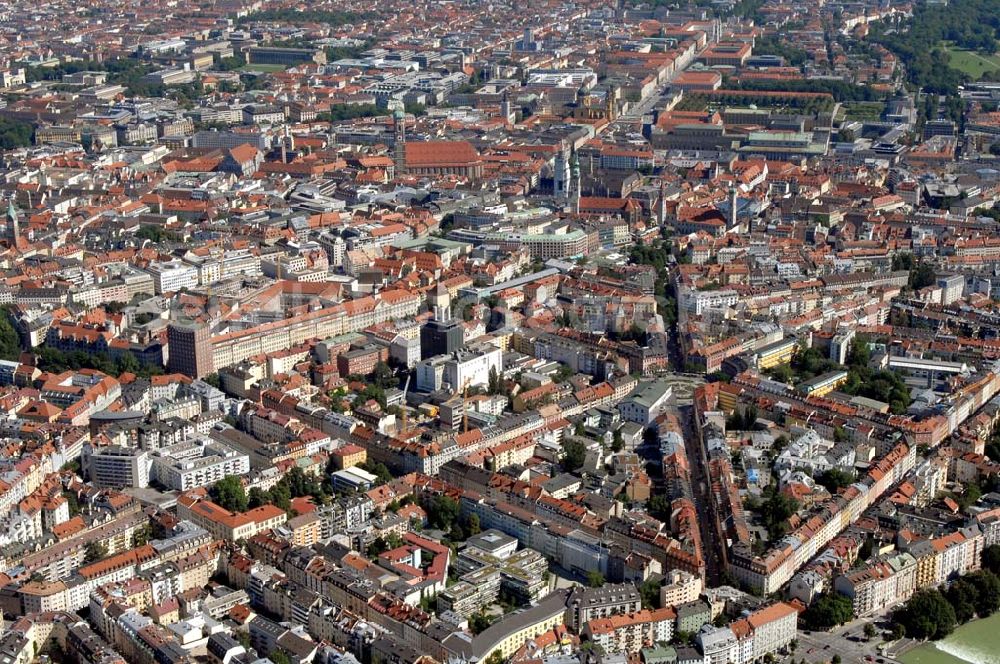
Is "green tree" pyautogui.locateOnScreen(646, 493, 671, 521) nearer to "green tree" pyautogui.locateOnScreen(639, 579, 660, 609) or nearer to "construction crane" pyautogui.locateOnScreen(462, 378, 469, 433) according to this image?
"green tree" pyautogui.locateOnScreen(639, 579, 660, 609)

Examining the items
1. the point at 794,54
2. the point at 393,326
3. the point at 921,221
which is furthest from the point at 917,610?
the point at 794,54

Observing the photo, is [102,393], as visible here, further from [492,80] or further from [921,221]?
[492,80]

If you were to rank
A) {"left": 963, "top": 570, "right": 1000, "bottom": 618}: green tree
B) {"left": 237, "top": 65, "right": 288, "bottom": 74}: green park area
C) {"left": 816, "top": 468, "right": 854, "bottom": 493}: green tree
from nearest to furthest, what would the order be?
{"left": 963, "top": 570, "right": 1000, "bottom": 618}: green tree < {"left": 816, "top": 468, "right": 854, "bottom": 493}: green tree < {"left": 237, "top": 65, "right": 288, "bottom": 74}: green park area

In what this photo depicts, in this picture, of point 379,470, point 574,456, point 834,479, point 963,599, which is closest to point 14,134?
point 379,470

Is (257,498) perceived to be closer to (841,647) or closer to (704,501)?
(704,501)

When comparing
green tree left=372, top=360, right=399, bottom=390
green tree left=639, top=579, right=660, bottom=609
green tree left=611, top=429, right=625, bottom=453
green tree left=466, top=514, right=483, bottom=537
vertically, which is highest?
green tree left=639, top=579, right=660, bottom=609

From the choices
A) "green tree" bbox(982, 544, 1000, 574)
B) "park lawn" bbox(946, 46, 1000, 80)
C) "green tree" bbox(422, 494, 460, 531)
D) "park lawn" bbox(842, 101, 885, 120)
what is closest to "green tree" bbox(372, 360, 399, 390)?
"green tree" bbox(422, 494, 460, 531)
